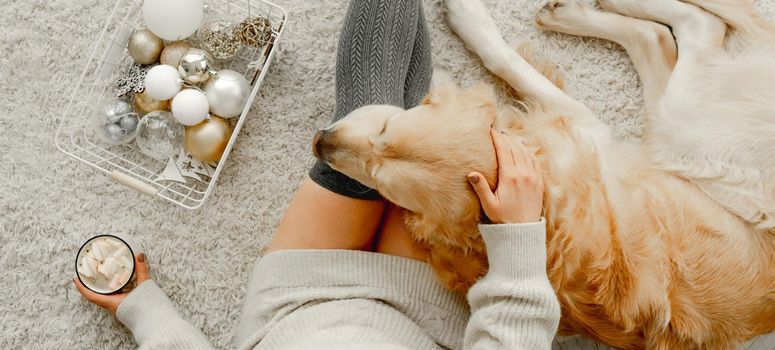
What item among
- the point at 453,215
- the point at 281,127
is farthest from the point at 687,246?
the point at 281,127

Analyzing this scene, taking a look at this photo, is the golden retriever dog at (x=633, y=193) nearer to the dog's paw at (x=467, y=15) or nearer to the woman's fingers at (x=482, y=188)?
the woman's fingers at (x=482, y=188)

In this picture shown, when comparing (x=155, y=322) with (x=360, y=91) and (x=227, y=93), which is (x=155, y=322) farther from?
(x=360, y=91)

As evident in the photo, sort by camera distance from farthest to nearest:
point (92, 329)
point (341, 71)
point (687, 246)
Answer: point (92, 329)
point (341, 71)
point (687, 246)

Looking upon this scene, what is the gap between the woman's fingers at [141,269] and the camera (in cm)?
168

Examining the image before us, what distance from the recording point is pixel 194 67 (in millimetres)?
1544

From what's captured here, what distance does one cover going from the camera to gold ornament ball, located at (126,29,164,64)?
5.19ft

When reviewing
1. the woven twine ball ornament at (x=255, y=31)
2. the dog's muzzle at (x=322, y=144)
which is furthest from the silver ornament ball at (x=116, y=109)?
the dog's muzzle at (x=322, y=144)

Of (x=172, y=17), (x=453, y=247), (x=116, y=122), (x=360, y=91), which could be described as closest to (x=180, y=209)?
(x=116, y=122)

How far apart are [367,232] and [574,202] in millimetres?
456

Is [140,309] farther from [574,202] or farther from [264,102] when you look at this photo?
[574,202]

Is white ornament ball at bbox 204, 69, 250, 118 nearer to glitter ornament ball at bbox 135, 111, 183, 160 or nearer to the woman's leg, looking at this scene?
glitter ornament ball at bbox 135, 111, 183, 160

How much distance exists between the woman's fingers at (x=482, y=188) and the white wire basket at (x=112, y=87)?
799mm

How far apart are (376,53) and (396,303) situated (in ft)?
1.99

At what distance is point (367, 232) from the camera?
1387 mm
